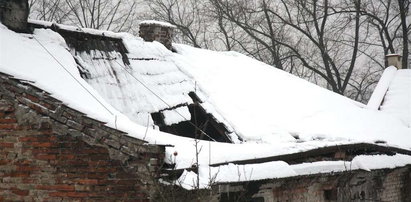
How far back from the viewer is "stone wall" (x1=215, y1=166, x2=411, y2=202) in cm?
584

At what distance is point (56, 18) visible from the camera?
2762 cm

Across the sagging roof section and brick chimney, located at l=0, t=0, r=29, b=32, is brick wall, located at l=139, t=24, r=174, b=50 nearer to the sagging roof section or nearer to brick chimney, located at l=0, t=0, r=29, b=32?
the sagging roof section

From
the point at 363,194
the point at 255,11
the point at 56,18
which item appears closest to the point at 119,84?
the point at 363,194

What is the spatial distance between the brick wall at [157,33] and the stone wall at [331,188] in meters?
4.59

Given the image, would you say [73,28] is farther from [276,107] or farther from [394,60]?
[394,60]

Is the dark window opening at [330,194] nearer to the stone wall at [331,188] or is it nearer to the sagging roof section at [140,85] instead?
the stone wall at [331,188]

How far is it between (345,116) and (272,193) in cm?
435

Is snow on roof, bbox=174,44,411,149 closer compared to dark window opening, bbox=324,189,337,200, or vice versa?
dark window opening, bbox=324,189,337,200

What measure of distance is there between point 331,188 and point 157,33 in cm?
495

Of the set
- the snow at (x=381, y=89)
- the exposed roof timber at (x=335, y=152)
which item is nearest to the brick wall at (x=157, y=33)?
the exposed roof timber at (x=335, y=152)

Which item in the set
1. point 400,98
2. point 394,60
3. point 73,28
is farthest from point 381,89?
point 73,28

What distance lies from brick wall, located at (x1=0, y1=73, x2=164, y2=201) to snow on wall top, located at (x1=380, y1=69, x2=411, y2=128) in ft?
29.6

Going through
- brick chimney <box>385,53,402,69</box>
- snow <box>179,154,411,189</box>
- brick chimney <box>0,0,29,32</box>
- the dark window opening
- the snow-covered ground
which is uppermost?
brick chimney <box>385,53,402,69</box>

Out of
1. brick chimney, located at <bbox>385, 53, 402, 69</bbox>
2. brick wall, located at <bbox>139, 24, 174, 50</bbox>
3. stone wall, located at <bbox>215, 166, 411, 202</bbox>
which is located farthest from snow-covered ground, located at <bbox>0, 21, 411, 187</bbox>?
brick chimney, located at <bbox>385, 53, 402, 69</bbox>
